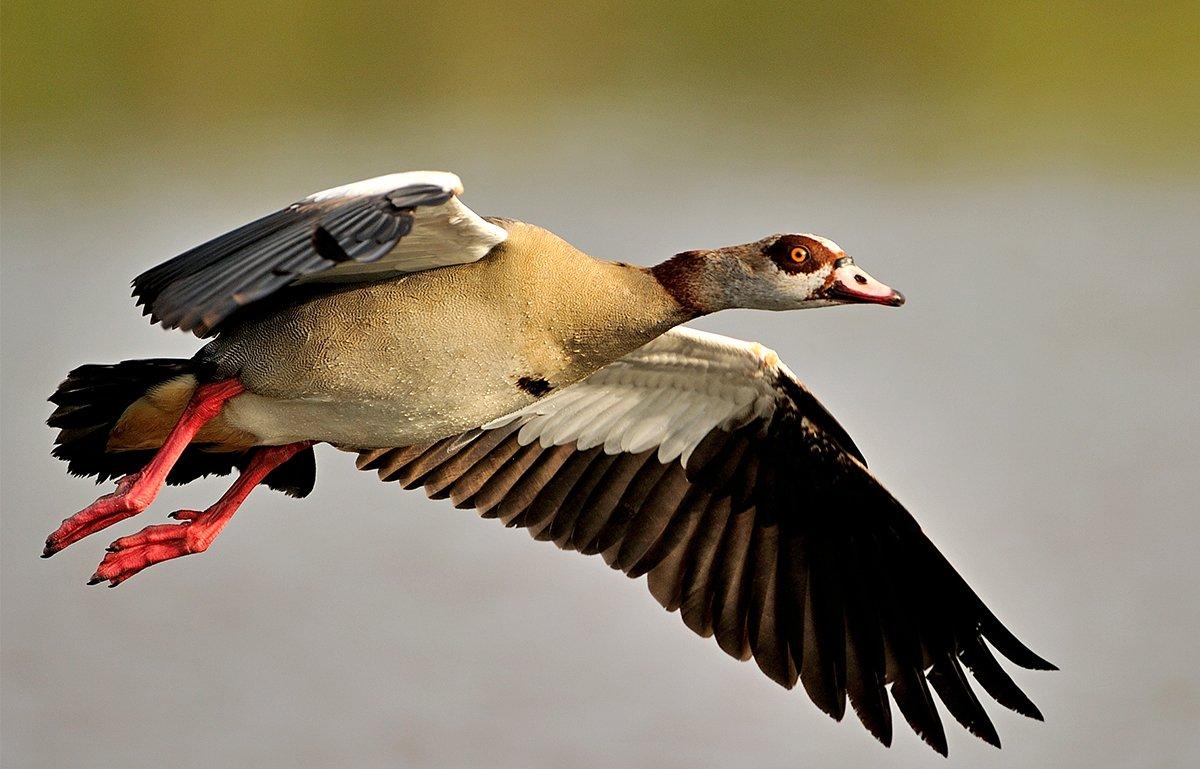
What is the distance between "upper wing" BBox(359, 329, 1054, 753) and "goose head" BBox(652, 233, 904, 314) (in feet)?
2.05

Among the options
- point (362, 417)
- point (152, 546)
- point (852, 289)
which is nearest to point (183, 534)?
point (152, 546)

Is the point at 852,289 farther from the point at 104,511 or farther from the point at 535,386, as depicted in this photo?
Answer: the point at 104,511

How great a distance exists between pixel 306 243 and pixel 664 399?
209cm

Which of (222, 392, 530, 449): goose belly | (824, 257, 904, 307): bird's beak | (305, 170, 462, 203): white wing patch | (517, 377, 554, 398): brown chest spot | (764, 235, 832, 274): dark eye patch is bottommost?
(222, 392, 530, 449): goose belly

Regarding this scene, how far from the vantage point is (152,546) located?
5855 mm

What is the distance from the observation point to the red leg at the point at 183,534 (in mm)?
5809

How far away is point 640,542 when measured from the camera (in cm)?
667

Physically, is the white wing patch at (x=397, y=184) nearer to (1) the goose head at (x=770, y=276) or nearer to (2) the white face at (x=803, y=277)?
(1) the goose head at (x=770, y=276)

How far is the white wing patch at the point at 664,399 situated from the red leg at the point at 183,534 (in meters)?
0.79

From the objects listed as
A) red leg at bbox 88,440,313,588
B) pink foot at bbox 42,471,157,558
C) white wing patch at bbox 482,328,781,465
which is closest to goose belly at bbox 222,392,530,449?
red leg at bbox 88,440,313,588

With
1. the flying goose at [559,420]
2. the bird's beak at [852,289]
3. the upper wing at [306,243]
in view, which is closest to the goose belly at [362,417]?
the flying goose at [559,420]

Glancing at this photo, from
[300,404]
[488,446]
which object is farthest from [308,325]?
[488,446]

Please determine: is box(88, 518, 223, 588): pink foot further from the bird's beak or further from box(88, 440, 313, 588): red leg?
the bird's beak

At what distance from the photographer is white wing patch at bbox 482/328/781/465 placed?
6.28 metres
